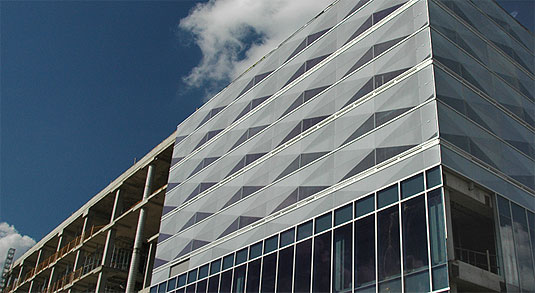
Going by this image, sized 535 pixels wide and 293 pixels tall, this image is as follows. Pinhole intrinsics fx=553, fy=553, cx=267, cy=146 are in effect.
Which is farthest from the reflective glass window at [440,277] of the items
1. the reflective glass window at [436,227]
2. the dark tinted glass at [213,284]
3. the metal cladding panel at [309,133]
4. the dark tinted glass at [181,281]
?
the dark tinted glass at [181,281]

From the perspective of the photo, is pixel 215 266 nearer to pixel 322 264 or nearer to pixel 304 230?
pixel 304 230

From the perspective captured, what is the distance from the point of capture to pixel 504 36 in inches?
1190

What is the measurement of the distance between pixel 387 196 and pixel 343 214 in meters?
2.51

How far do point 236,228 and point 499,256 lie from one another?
47.1ft

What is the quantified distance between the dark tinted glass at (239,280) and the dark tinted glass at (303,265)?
3992mm

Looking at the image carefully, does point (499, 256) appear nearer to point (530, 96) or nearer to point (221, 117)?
point (530, 96)

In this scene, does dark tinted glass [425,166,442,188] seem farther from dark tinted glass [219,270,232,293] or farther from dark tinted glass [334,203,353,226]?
dark tinted glass [219,270,232,293]

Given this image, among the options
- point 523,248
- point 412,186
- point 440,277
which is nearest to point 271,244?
point 412,186

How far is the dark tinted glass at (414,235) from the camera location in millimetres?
19625

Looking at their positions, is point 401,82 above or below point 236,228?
above

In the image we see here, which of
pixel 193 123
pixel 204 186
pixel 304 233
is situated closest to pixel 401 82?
pixel 304 233

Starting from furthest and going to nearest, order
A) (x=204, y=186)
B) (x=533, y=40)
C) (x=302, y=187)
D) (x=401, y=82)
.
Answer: (x=204, y=186)
(x=533, y=40)
(x=302, y=187)
(x=401, y=82)

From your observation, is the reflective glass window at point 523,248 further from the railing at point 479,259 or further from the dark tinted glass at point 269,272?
the dark tinted glass at point 269,272

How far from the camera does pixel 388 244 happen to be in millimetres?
20953
